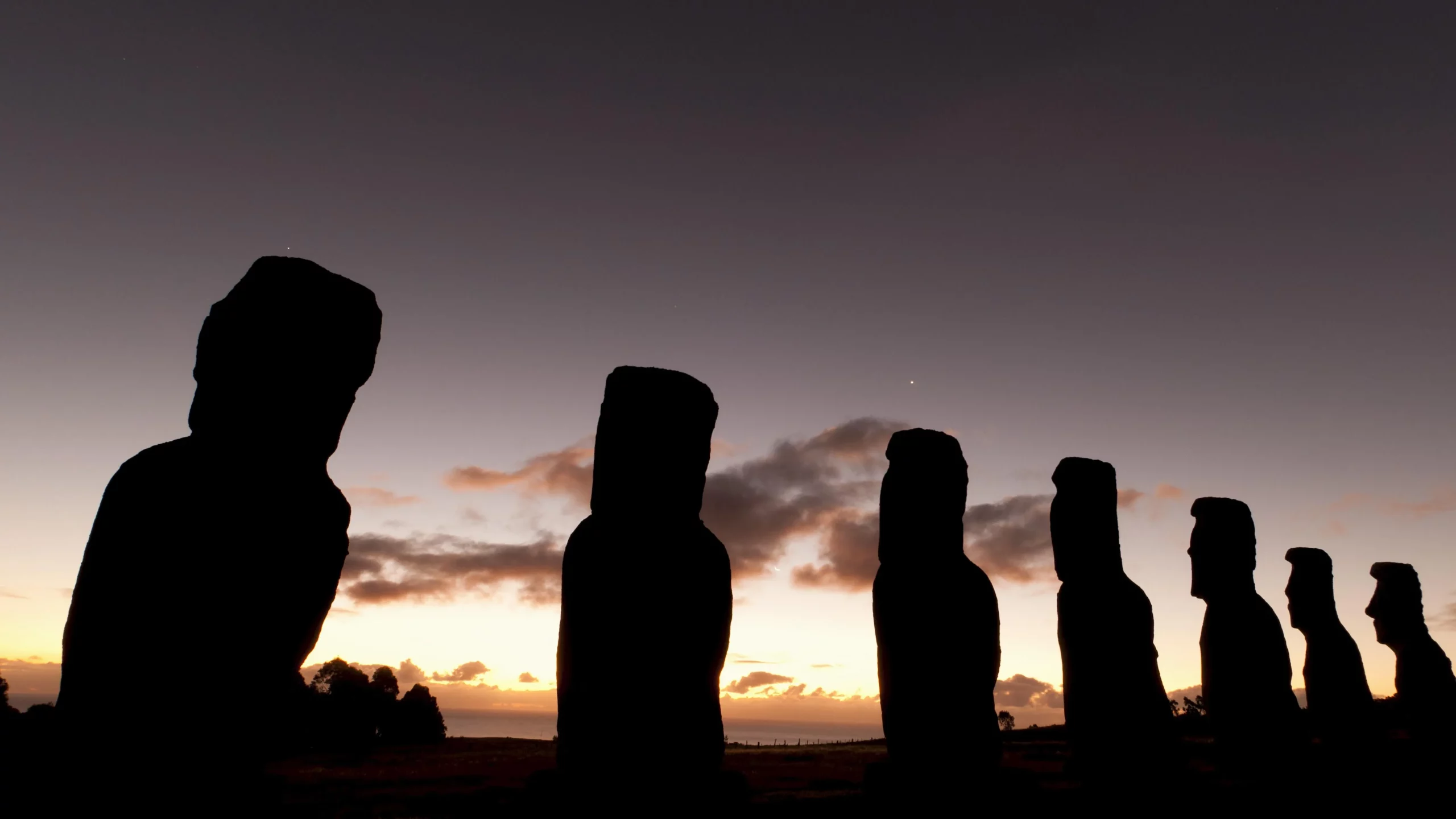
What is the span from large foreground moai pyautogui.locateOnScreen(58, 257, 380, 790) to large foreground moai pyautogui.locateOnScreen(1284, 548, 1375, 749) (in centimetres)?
1917

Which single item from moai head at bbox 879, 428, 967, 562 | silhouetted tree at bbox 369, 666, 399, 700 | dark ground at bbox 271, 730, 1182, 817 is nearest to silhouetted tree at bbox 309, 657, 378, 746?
silhouetted tree at bbox 369, 666, 399, 700

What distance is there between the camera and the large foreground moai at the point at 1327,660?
1820 centimetres

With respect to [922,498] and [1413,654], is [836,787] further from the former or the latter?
[1413,654]

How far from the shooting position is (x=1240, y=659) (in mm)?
15828

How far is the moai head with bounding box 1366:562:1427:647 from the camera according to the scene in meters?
21.7

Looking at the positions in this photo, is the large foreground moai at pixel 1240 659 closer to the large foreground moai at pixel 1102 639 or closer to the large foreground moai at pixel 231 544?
the large foreground moai at pixel 1102 639

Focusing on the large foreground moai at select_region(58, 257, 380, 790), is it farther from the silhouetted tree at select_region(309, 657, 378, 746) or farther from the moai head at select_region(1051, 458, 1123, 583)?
the silhouetted tree at select_region(309, 657, 378, 746)

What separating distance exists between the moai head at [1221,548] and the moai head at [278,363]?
50.7 ft

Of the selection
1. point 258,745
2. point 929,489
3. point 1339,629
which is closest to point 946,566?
point 929,489

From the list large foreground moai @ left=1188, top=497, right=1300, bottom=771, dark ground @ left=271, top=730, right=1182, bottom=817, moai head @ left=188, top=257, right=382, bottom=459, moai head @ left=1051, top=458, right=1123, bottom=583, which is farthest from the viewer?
large foreground moai @ left=1188, top=497, right=1300, bottom=771

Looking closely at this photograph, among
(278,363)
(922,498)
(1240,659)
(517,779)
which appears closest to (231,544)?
(278,363)

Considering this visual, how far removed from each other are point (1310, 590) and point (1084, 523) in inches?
312

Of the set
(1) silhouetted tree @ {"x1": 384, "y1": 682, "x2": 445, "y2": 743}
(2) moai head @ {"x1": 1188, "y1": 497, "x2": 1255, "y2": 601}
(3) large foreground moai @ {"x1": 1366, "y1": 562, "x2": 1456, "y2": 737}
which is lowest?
(1) silhouetted tree @ {"x1": 384, "y1": 682, "x2": 445, "y2": 743}

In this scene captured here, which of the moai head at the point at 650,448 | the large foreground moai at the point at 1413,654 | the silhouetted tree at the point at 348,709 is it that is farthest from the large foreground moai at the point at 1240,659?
the silhouetted tree at the point at 348,709
